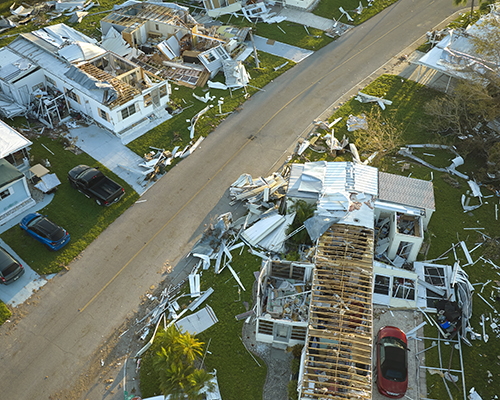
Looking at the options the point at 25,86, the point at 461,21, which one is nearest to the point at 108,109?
the point at 25,86

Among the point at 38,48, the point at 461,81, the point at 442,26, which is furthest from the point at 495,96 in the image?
the point at 38,48

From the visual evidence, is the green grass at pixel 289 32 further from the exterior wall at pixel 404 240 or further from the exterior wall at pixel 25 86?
the exterior wall at pixel 404 240

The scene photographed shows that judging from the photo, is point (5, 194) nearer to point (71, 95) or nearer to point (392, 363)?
point (71, 95)

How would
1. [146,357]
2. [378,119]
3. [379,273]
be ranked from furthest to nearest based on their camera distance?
1. [378,119]
2. [379,273]
3. [146,357]

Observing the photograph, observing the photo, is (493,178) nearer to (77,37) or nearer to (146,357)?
(146,357)

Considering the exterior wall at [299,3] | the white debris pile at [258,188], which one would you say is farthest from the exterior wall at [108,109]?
the exterior wall at [299,3]
